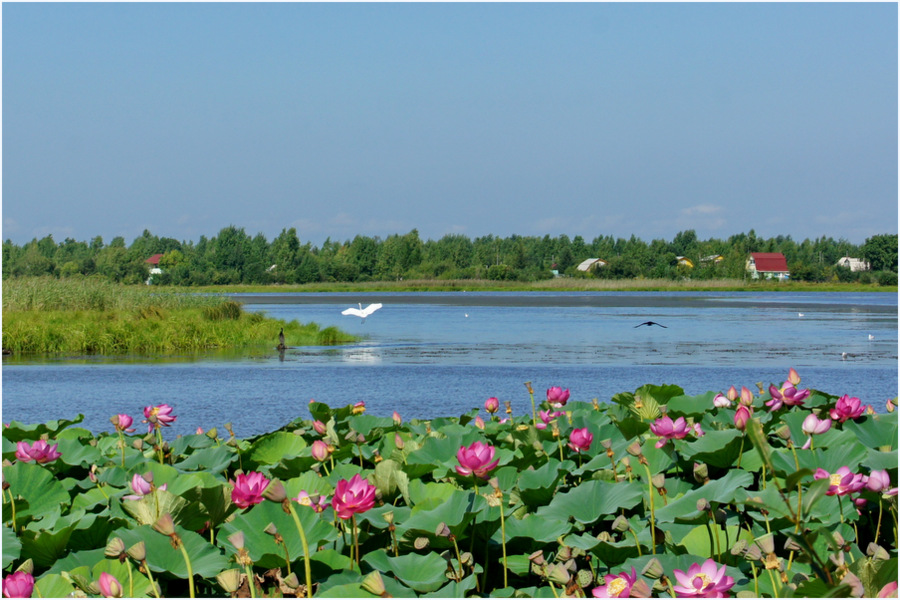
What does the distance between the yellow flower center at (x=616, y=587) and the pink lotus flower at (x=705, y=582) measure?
12 cm

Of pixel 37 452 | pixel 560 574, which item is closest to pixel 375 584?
pixel 560 574

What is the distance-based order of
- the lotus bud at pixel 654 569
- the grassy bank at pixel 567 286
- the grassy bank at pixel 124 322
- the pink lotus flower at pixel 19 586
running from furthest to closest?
1. the grassy bank at pixel 567 286
2. the grassy bank at pixel 124 322
3. the lotus bud at pixel 654 569
4. the pink lotus flower at pixel 19 586

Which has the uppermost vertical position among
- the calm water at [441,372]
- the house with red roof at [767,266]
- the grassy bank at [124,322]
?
the house with red roof at [767,266]

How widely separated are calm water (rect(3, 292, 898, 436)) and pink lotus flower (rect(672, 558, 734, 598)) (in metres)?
8.92

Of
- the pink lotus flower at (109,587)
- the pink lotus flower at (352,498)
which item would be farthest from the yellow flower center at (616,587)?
the pink lotus flower at (109,587)

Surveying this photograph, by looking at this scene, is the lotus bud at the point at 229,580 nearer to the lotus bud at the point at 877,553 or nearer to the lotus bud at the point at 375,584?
the lotus bud at the point at 375,584

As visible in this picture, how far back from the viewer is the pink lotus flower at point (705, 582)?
1855 millimetres

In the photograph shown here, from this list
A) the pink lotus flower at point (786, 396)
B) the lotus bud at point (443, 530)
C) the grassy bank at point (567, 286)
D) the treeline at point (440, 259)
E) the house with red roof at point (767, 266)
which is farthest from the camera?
the house with red roof at point (767, 266)

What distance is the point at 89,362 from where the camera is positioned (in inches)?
804

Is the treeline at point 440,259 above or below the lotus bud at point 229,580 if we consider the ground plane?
above

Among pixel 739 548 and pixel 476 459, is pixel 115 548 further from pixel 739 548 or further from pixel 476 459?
pixel 739 548

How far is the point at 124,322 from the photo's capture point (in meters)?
24.8

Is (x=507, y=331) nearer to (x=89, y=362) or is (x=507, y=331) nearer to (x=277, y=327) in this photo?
(x=277, y=327)

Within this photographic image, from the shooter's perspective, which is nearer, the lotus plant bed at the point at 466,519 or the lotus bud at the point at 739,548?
the lotus plant bed at the point at 466,519
